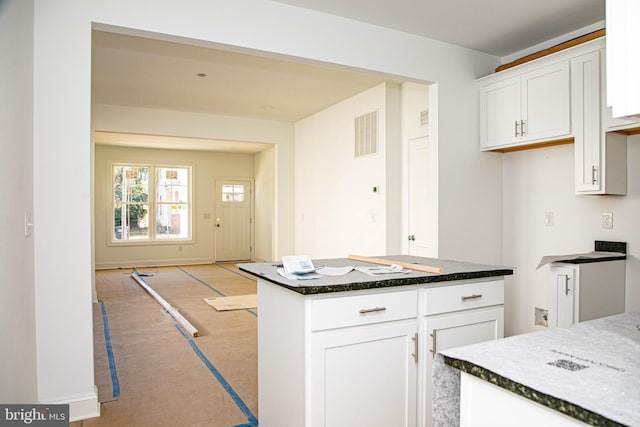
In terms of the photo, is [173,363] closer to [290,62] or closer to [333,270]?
[333,270]

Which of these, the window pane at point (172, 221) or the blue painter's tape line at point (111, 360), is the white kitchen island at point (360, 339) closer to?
the blue painter's tape line at point (111, 360)

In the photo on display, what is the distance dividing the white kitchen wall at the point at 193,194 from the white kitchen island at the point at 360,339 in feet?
27.3

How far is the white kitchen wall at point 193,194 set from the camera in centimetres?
940

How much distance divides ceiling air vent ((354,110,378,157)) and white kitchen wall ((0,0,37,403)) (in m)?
3.91

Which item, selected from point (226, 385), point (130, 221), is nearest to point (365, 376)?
point (226, 385)

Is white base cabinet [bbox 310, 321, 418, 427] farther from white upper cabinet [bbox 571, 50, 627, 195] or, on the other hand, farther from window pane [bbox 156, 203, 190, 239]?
window pane [bbox 156, 203, 190, 239]

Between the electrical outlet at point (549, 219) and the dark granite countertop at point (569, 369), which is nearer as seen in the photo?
the dark granite countertop at point (569, 369)

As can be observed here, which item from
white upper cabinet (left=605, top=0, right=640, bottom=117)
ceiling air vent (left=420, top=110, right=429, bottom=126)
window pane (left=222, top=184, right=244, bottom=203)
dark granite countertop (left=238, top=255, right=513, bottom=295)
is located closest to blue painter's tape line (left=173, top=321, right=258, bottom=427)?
dark granite countertop (left=238, top=255, right=513, bottom=295)

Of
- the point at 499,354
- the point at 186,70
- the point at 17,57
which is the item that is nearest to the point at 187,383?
the point at 17,57

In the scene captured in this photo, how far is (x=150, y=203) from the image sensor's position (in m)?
9.96

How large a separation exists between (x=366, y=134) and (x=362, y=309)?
4042 mm

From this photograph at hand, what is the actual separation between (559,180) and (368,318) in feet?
9.30

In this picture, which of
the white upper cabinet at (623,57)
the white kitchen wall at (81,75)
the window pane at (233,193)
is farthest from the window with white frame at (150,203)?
the white upper cabinet at (623,57)

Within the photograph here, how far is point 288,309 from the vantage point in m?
2.02
